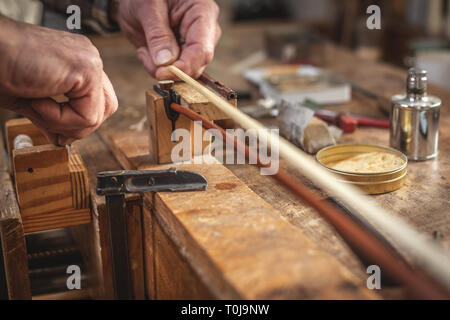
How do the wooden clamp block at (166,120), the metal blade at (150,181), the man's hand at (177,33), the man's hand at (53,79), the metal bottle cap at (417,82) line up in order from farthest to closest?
the man's hand at (177,33)
the metal bottle cap at (417,82)
the wooden clamp block at (166,120)
the metal blade at (150,181)
the man's hand at (53,79)

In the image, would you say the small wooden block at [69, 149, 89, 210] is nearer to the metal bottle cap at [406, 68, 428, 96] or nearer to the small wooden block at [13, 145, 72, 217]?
the small wooden block at [13, 145, 72, 217]

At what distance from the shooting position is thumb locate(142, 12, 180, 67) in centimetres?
153

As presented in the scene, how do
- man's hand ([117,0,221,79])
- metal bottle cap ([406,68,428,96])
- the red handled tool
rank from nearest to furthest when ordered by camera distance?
metal bottle cap ([406,68,428,96]), man's hand ([117,0,221,79]), the red handled tool

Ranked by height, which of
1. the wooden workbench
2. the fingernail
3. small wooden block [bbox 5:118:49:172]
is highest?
the fingernail

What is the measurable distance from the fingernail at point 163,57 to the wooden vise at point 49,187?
41cm

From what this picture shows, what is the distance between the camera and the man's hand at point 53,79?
927 millimetres

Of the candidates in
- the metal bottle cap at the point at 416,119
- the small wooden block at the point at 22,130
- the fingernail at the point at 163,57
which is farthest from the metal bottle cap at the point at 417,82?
→ the small wooden block at the point at 22,130

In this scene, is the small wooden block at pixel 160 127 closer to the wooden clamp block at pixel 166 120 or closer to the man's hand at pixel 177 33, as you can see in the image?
the wooden clamp block at pixel 166 120

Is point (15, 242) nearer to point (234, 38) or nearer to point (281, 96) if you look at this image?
point (281, 96)

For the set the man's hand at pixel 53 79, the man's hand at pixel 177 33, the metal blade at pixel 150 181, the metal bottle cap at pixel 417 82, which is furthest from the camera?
the man's hand at pixel 177 33

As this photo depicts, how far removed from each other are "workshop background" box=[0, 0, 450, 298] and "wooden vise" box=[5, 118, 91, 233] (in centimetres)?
28

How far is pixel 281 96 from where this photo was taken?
1956 mm

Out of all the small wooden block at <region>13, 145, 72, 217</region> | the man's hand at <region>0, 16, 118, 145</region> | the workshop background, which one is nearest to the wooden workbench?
the workshop background

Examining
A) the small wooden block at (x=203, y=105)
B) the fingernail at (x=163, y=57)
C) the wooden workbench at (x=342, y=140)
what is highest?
the fingernail at (x=163, y=57)
